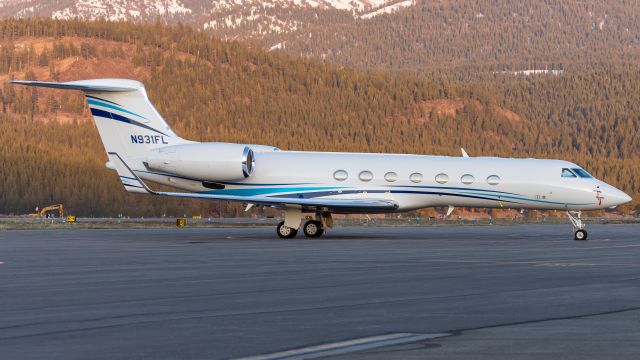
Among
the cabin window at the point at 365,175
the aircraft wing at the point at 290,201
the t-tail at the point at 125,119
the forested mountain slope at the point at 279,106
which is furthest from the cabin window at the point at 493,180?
the forested mountain slope at the point at 279,106

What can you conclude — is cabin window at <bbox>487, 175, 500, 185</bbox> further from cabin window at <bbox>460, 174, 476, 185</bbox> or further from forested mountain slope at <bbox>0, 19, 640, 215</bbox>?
forested mountain slope at <bbox>0, 19, 640, 215</bbox>

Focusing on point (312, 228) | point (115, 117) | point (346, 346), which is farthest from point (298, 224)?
point (346, 346)

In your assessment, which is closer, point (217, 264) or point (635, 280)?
point (635, 280)

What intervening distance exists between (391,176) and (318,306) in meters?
24.1

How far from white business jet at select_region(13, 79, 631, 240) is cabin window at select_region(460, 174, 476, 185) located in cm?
3

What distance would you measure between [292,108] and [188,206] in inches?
2444

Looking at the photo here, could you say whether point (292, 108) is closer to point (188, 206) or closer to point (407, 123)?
point (407, 123)

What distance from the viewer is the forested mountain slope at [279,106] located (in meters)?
156

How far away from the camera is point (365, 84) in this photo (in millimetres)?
183875

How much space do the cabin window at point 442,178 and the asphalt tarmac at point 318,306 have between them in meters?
11.8

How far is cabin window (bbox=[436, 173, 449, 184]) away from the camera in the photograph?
1532 inches

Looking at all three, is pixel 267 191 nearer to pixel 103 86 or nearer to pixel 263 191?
pixel 263 191

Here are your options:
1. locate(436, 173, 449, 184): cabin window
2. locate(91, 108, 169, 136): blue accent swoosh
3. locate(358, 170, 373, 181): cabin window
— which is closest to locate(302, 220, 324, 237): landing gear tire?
locate(358, 170, 373, 181): cabin window

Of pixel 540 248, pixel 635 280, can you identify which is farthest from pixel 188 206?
pixel 635 280
